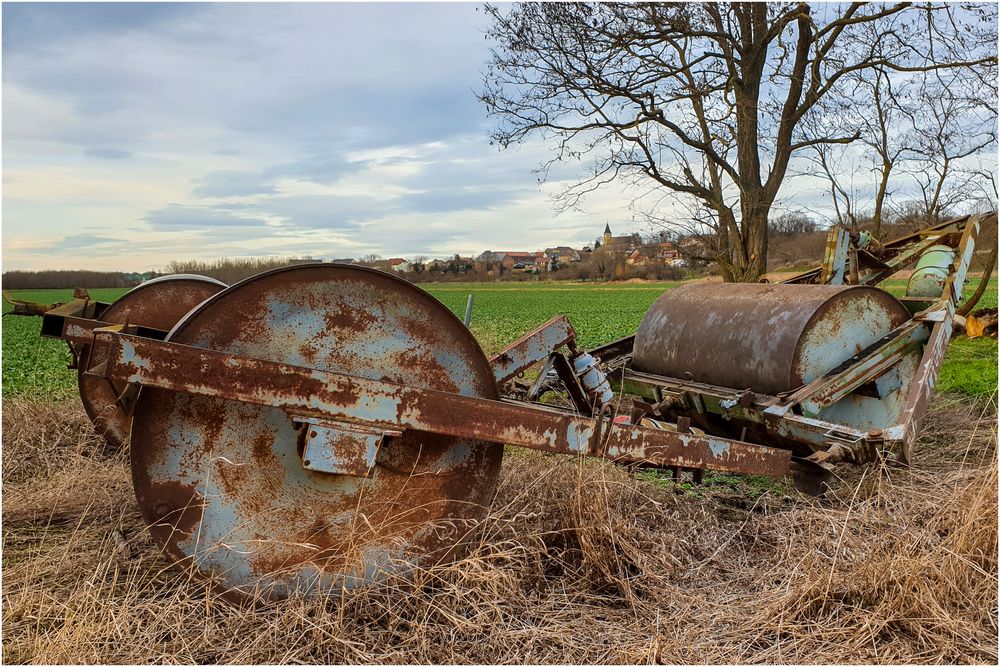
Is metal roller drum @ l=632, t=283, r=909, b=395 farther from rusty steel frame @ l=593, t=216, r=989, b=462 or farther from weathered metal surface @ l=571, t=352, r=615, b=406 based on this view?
weathered metal surface @ l=571, t=352, r=615, b=406

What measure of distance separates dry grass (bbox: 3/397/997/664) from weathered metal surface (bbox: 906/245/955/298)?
88.2 inches

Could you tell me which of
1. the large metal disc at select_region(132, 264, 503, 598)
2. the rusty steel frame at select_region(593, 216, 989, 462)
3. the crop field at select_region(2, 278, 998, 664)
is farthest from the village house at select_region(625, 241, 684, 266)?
the large metal disc at select_region(132, 264, 503, 598)

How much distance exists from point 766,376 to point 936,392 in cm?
411

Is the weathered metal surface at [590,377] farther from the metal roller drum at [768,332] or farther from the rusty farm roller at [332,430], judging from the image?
the metal roller drum at [768,332]

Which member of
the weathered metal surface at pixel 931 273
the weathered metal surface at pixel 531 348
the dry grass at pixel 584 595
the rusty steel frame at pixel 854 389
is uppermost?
the weathered metal surface at pixel 931 273

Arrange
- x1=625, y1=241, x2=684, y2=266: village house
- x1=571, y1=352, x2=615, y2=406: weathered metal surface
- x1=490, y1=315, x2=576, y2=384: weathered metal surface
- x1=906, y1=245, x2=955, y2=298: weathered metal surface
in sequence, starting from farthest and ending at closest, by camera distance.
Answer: x1=625, y1=241, x2=684, y2=266: village house, x1=906, y1=245, x2=955, y2=298: weathered metal surface, x1=571, y1=352, x2=615, y2=406: weathered metal surface, x1=490, y1=315, x2=576, y2=384: weathered metal surface

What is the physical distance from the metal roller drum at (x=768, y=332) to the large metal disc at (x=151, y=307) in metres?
Result: 3.26

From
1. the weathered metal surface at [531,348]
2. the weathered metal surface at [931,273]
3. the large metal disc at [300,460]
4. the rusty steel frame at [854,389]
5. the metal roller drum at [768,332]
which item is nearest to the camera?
the large metal disc at [300,460]

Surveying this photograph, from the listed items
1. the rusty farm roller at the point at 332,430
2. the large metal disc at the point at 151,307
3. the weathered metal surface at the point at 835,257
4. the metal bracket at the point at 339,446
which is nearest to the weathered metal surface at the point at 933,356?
the rusty farm roller at the point at 332,430

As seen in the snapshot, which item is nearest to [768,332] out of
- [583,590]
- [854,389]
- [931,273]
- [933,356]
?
[854,389]

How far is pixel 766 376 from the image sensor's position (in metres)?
4.75

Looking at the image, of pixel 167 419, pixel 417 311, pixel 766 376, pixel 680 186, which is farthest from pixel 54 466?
pixel 680 186

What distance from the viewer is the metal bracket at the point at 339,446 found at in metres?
2.86

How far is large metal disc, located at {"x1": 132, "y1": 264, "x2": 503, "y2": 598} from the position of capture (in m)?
2.93
